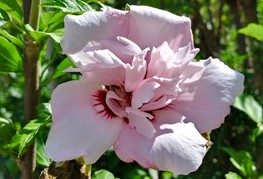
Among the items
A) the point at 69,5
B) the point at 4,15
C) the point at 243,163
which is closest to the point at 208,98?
the point at 69,5

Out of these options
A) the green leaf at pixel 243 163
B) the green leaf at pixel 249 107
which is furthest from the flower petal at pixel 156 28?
the green leaf at pixel 249 107

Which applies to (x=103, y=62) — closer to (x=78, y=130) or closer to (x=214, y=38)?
(x=78, y=130)

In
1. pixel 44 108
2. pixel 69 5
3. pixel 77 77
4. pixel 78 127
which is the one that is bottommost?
pixel 77 77

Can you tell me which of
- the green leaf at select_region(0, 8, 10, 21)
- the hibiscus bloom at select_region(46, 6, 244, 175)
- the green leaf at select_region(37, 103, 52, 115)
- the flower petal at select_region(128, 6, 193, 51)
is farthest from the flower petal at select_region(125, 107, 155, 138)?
the green leaf at select_region(0, 8, 10, 21)

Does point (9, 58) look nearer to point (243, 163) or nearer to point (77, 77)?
point (77, 77)

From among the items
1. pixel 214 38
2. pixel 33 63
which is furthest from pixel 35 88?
pixel 214 38
